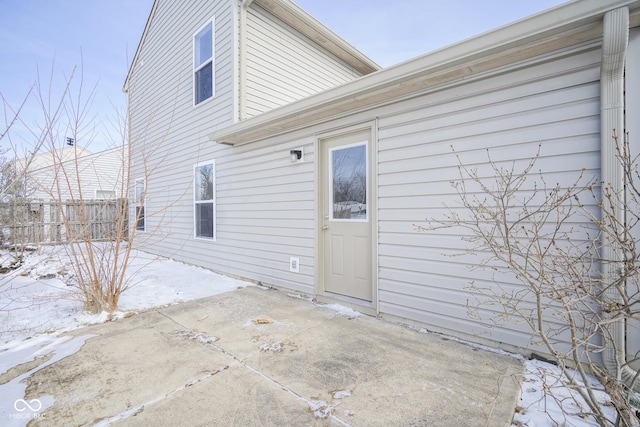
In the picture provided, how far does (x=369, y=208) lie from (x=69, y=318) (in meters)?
3.70

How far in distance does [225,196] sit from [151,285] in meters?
1.95

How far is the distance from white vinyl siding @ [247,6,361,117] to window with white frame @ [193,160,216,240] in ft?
5.13

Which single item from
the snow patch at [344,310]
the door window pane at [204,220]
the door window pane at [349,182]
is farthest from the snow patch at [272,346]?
the door window pane at [204,220]

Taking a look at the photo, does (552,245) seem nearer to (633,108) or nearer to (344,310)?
(633,108)

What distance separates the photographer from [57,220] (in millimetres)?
8516

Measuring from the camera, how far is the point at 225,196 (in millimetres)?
5543

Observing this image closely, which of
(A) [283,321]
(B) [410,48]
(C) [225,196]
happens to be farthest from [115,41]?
(A) [283,321]

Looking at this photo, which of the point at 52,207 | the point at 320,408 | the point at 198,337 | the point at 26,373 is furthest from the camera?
the point at 52,207

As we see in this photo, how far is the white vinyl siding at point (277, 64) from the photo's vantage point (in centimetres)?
550

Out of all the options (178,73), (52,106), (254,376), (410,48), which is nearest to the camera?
(254,376)

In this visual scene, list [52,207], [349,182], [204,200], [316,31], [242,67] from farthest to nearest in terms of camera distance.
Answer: [52,207] < [316,31] < [204,200] < [242,67] < [349,182]

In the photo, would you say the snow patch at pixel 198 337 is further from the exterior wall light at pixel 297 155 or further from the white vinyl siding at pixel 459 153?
the exterior wall light at pixel 297 155

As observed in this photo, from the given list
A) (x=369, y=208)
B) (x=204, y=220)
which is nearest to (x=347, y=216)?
(x=369, y=208)

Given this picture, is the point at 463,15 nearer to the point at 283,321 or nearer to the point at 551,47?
the point at 551,47
